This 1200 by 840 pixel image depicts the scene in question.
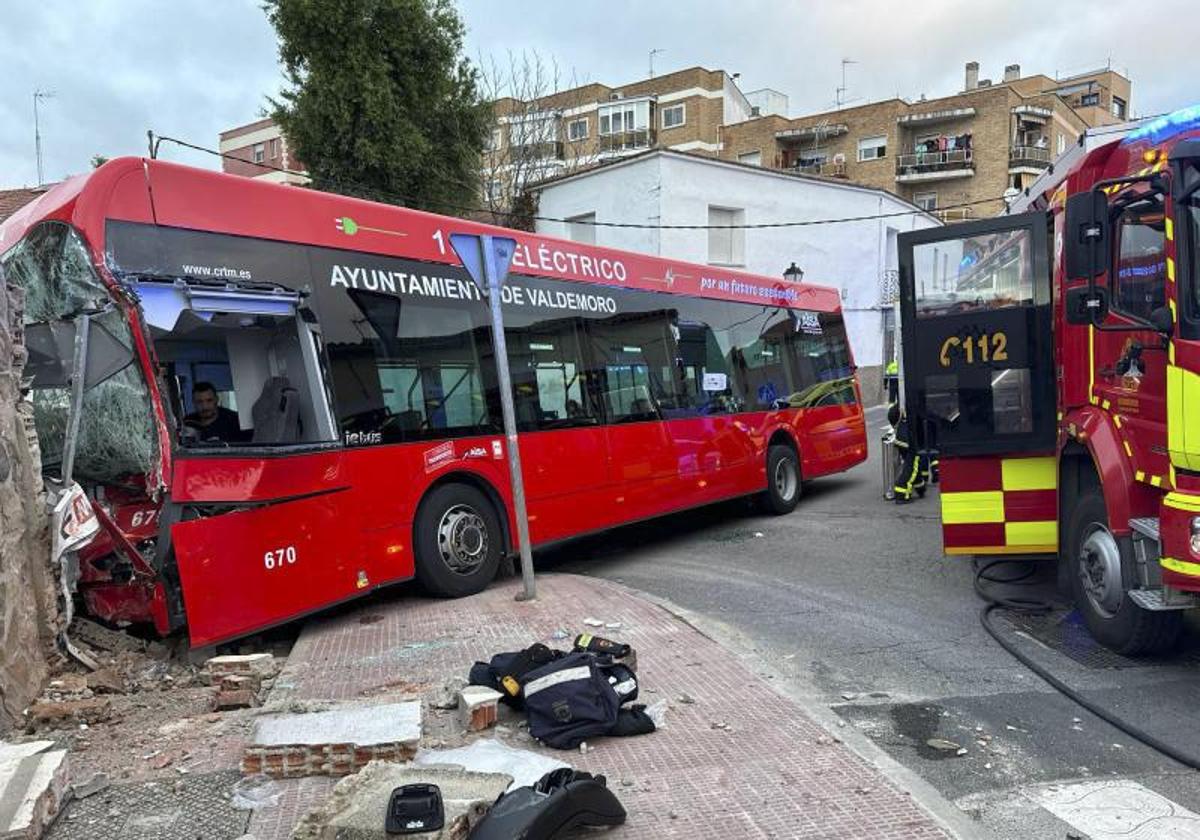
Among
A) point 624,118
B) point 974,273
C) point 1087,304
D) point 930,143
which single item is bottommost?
point 1087,304

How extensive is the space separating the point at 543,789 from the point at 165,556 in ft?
9.58

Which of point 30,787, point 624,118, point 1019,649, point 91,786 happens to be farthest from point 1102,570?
point 624,118

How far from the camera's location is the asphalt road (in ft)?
11.5

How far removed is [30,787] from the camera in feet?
9.87

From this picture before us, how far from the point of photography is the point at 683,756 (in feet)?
12.2

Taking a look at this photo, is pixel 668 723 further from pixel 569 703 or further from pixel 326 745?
pixel 326 745

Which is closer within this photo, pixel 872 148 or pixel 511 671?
pixel 511 671

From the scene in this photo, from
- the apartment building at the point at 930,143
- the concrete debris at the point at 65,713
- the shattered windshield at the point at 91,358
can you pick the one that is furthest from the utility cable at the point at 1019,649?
the apartment building at the point at 930,143

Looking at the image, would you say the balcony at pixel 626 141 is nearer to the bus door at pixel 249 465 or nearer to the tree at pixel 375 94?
the tree at pixel 375 94

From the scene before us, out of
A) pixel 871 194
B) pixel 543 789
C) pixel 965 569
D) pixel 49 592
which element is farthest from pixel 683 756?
pixel 871 194

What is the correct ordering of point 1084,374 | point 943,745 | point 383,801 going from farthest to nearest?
point 1084,374 < point 943,745 < point 383,801

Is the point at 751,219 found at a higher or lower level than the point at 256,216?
higher

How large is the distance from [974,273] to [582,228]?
749 inches

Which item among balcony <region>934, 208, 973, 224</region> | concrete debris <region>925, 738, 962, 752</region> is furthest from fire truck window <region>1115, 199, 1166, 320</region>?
balcony <region>934, 208, 973, 224</region>
